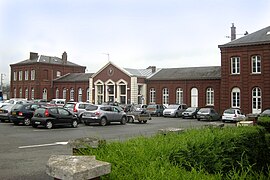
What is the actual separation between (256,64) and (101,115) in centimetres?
2431

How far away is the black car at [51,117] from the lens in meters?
22.1

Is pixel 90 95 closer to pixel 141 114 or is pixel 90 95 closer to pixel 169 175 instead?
pixel 141 114

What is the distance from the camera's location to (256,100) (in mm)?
41000

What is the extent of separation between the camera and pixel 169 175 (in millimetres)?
4129

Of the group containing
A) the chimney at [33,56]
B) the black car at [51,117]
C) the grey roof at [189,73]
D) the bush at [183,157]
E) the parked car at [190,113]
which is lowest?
the parked car at [190,113]

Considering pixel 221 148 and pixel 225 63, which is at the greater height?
pixel 225 63

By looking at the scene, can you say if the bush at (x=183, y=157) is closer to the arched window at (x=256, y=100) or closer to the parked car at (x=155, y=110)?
the arched window at (x=256, y=100)

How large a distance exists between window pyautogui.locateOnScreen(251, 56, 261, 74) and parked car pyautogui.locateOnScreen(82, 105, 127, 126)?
21.9m

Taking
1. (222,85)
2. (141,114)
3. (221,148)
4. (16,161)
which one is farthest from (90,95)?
(221,148)

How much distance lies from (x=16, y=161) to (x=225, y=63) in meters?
37.3

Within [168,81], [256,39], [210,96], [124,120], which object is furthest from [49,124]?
[168,81]

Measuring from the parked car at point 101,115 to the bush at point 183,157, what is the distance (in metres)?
18.8

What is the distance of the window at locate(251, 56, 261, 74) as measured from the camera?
135ft

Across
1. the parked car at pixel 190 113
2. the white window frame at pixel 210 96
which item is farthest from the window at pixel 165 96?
the parked car at pixel 190 113
